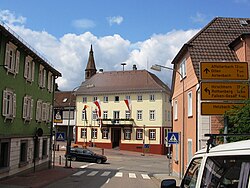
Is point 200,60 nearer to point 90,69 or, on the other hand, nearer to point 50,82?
point 50,82

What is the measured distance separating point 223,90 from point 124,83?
2265 inches

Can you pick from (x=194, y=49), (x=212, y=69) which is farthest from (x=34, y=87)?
(x=212, y=69)

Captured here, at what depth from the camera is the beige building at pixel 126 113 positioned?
63188mm

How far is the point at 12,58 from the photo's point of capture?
21.9 metres

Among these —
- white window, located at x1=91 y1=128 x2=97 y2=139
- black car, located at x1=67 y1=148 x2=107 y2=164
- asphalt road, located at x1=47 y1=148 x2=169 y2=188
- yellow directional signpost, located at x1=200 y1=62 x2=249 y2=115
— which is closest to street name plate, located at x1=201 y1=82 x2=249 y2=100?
yellow directional signpost, located at x1=200 y1=62 x2=249 y2=115

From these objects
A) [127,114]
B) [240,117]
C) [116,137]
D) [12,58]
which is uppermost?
[12,58]

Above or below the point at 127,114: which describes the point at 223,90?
below

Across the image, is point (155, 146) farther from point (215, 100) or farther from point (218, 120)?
point (215, 100)

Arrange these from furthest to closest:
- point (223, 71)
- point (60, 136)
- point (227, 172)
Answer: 1. point (60, 136)
2. point (223, 71)
3. point (227, 172)

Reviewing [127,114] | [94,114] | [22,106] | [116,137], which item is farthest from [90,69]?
[22,106]

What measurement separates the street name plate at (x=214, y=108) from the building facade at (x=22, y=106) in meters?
12.2

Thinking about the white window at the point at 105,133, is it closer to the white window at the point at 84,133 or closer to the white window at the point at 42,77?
the white window at the point at 84,133

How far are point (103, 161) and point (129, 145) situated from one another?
20276 mm

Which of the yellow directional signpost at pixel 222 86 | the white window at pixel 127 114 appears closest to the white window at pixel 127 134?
the white window at pixel 127 114
